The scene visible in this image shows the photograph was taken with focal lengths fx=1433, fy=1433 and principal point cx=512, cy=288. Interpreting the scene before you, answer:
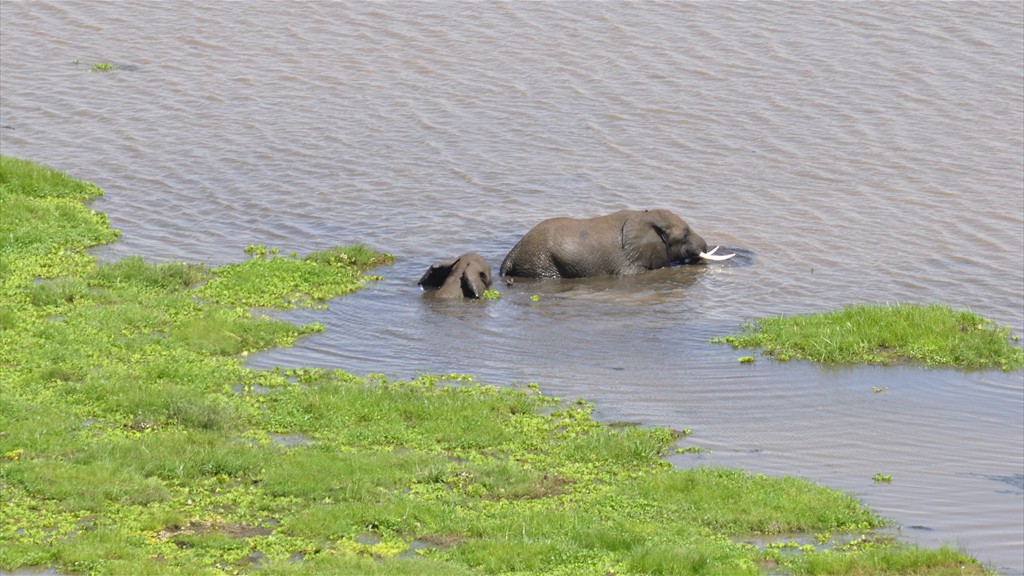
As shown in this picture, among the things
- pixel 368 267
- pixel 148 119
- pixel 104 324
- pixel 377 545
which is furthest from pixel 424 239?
pixel 377 545

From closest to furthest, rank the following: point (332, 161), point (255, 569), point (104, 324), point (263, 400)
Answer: point (255, 569), point (263, 400), point (104, 324), point (332, 161)

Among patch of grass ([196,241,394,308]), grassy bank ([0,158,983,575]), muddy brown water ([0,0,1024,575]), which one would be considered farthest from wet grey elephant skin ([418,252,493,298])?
grassy bank ([0,158,983,575])

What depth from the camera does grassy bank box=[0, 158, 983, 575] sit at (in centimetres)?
966

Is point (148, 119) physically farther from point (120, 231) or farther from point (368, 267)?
point (368, 267)

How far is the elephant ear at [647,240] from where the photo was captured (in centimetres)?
1864

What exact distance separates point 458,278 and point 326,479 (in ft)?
21.6

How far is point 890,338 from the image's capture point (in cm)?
1538

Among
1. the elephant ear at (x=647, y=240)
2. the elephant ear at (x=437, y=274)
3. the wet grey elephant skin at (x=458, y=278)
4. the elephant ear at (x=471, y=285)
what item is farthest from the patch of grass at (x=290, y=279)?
the elephant ear at (x=647, y=240)

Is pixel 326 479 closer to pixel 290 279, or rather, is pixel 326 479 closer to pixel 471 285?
pixel 290 279

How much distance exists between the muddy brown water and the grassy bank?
2.71ft

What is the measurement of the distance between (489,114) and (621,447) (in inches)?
582

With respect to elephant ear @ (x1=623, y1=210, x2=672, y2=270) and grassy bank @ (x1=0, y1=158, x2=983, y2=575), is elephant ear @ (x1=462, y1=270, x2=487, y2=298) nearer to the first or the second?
elephant ear @ (x1=623, y1=210, x2=672, y2=270)

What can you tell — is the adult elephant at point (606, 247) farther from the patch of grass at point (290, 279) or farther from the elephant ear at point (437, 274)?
the patch of grass at point (290, 279)

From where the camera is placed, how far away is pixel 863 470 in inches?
484
